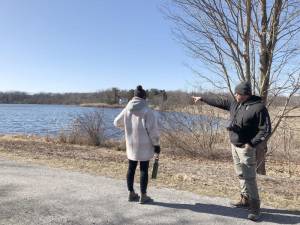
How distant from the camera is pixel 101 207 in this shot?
6.04 meters

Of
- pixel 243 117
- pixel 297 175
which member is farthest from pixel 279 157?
pixel 243 117

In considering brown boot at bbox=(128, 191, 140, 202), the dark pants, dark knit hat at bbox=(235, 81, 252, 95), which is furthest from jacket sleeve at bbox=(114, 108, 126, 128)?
dark knit hat at bbox=(235, 81, 252, 95)

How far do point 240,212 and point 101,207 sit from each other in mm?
2038

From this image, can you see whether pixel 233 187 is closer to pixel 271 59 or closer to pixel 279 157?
pixel 271 59

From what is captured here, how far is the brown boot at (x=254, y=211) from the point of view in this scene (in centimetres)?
562

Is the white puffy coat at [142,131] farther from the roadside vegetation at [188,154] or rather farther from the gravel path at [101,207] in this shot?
the roadside vegetation at [188,154]

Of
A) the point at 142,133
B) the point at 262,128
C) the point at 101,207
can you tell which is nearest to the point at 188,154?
the point at 142,133

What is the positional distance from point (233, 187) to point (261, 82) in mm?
3257

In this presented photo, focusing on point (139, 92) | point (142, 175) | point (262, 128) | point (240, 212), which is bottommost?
point (240, 212)

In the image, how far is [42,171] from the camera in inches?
351

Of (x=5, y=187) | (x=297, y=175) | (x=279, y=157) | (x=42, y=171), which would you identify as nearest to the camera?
(x=5, y=187)

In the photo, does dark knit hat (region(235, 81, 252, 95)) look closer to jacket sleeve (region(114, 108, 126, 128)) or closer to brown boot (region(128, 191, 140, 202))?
jacket sleeve (region(114, 108, 126, 128))

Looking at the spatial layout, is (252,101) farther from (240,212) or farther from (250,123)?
(240,212)

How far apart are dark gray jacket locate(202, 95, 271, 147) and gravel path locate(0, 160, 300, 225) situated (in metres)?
1.10
